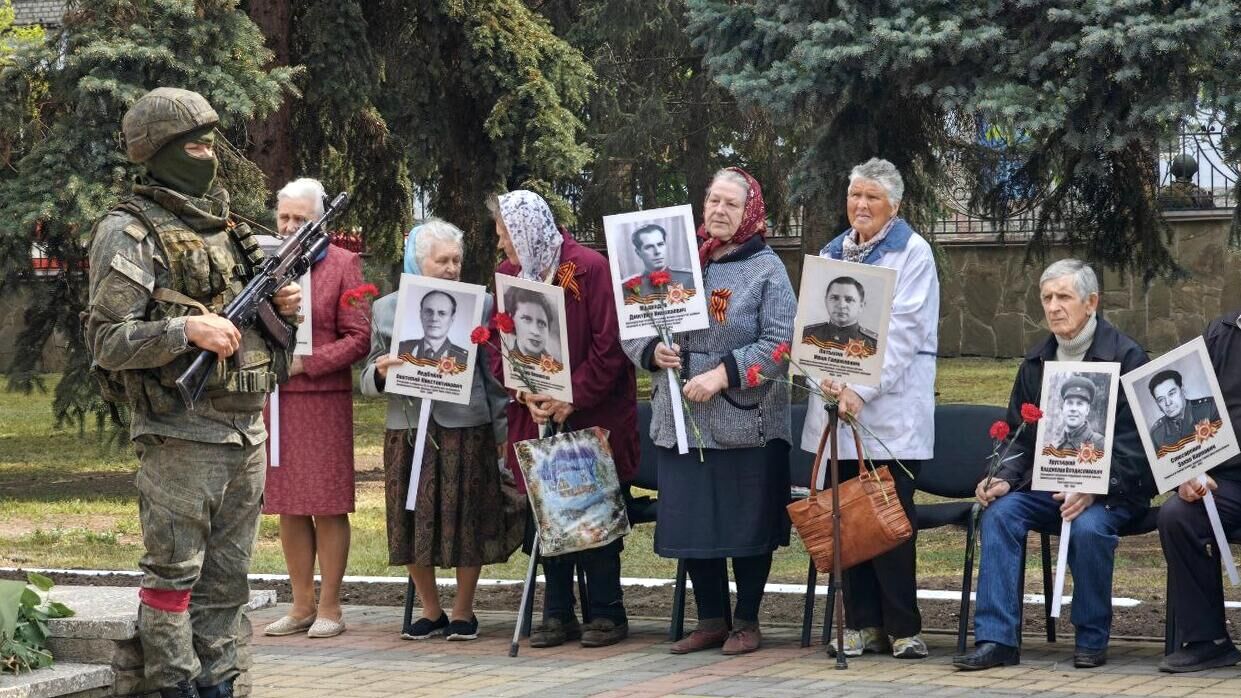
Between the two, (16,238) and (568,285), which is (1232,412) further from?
(16,238)

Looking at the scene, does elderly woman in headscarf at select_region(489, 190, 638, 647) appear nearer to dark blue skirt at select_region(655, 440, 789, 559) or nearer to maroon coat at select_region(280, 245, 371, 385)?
dark blue skirt at select_region(655, 440, 789, 559)

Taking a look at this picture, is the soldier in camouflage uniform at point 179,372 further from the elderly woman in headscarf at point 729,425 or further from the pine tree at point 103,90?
the pine tree at point 103,90

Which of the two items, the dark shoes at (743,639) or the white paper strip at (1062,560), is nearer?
the white paper strip at (1062,560)

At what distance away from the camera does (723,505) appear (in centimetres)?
732

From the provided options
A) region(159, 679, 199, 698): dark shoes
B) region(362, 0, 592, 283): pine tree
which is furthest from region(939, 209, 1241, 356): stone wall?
region(159, 679, 199, 698): dark shoes

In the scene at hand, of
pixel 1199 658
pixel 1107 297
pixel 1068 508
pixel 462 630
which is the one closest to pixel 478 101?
pixel 462 630

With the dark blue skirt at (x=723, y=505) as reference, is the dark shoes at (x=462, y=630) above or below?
below

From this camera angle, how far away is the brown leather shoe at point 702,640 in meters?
7.41

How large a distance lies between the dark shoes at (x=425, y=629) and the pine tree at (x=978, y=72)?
306 cm

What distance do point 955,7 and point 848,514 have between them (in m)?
2.97

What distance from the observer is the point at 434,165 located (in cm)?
1407

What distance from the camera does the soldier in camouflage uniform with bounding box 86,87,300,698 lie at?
5.48 meters

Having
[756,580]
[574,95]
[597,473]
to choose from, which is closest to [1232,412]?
[756,580]

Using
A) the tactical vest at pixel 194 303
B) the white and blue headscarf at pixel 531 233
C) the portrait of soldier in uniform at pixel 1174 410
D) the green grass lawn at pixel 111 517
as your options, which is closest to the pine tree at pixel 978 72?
the white and blue headscarf at pixel 531 233
